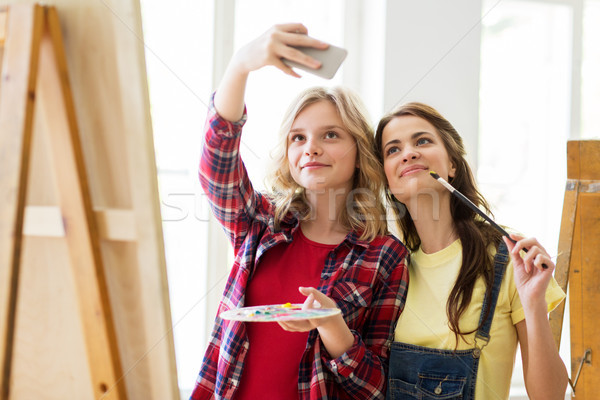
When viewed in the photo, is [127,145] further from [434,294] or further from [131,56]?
[434,294]

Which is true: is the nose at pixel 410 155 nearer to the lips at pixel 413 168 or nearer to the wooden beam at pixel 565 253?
the lips at pixel 413 168

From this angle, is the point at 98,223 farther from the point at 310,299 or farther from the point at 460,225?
the point at 460,225

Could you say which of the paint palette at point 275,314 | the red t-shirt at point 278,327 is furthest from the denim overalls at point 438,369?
the paint palette at point 275,314

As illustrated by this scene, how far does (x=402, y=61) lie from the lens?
7.13 ft

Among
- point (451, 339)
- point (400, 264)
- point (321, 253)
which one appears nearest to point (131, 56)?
point (321, 253)

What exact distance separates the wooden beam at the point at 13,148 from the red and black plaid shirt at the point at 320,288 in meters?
0.36

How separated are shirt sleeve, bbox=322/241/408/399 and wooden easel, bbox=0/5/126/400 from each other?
0.50 metres

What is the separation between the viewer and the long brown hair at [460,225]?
129 centimetres

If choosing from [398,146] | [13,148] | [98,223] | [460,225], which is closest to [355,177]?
[398,146]

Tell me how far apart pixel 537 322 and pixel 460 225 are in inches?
13.5

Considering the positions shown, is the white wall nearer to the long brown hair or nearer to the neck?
the long brown hair

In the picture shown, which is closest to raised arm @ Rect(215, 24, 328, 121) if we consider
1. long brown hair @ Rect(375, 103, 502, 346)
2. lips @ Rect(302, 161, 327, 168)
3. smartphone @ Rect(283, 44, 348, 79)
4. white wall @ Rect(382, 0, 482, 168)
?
smartphone @ Rect(283, 44, 348, 79)

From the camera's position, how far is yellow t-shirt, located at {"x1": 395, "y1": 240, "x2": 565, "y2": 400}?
125 centimetres

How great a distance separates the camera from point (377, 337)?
53.1 inches
